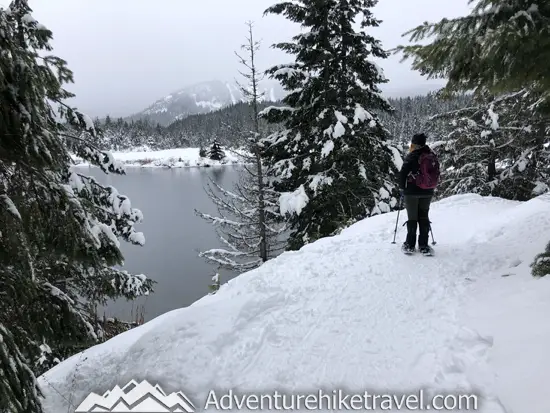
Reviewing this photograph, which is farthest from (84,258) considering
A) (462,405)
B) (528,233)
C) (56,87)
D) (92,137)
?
(528,233)

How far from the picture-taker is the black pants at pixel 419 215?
19.8 feet

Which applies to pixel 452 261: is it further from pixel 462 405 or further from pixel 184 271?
pixel 184 271

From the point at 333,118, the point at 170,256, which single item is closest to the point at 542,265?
the point at 333,118

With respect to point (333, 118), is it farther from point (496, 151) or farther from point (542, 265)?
point (542, 265)

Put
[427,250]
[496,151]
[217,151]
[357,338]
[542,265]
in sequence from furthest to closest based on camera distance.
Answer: [217,151] → [496,151] → [427,250] → [542,265] → [357,338]

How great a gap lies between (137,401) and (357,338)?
6.74 ft

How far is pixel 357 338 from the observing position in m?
3.67

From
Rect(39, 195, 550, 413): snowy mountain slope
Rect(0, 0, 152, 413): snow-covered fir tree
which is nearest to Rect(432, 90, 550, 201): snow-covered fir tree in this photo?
Rect(39, 195, 550, 413): snowy mountain slope

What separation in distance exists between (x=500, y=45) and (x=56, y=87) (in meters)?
4.36

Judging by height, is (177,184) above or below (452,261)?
below

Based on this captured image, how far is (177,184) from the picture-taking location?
53.2 metres

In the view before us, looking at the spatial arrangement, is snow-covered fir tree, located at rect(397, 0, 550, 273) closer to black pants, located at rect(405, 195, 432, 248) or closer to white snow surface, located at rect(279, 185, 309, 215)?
black pants, located at rect(405, 195, 432, 248)

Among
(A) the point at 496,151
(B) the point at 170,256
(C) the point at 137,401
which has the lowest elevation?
(B) the point at 170,256

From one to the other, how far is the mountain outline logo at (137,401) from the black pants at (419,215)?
14.7ft
